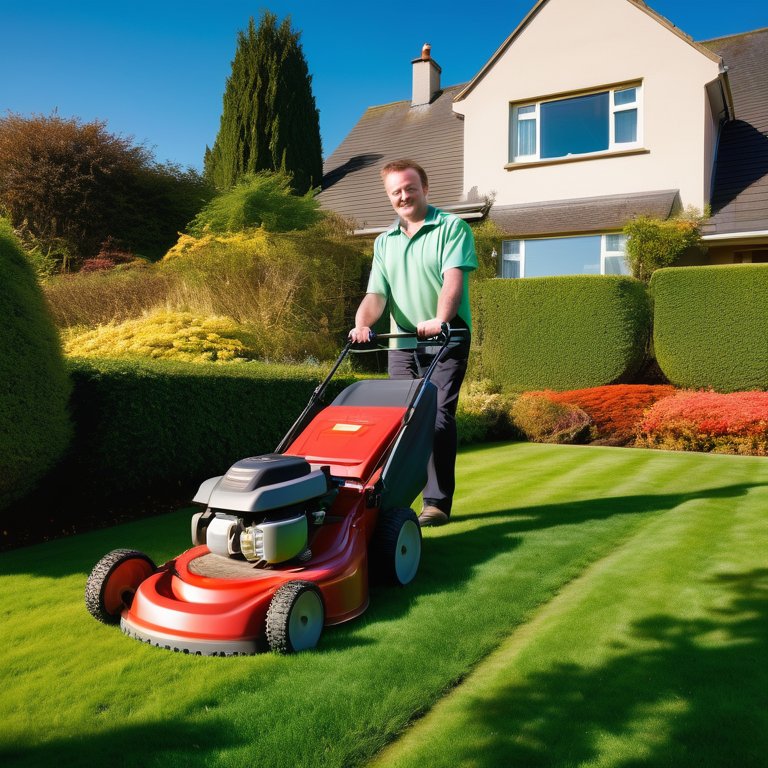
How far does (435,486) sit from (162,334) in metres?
5.17

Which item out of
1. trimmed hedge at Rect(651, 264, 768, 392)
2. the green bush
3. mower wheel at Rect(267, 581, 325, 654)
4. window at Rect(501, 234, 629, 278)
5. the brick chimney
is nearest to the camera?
mower wheel at Rect(267, 581, 325, 654)

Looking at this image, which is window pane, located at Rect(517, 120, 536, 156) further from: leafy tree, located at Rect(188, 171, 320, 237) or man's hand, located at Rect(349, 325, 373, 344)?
man's hand, located at Rect(349, 325, 373, 344)

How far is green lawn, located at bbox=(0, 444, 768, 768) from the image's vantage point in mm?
1887

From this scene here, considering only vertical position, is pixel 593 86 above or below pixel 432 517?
above

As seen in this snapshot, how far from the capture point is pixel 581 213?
13102mm

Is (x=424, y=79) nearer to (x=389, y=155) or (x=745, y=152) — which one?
(x=389, y=155)

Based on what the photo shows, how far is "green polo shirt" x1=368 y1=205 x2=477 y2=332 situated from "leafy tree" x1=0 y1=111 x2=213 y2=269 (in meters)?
14.6

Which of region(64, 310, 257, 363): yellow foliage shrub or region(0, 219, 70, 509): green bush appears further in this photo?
region(64, 310, 257, 363): yellow foliage shrub

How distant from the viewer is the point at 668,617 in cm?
276

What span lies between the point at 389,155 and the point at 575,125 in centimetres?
610

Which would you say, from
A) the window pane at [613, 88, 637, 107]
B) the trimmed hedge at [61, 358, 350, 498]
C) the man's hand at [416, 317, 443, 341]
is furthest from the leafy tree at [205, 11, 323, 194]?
the man's hand at [416, 317, 443, 341]

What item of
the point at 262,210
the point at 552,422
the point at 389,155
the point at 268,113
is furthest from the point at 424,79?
the point at 552,422

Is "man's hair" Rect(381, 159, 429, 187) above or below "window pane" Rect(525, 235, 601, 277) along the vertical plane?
below

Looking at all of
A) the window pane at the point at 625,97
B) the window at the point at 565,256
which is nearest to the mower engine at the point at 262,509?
the window at the point at 565,256
